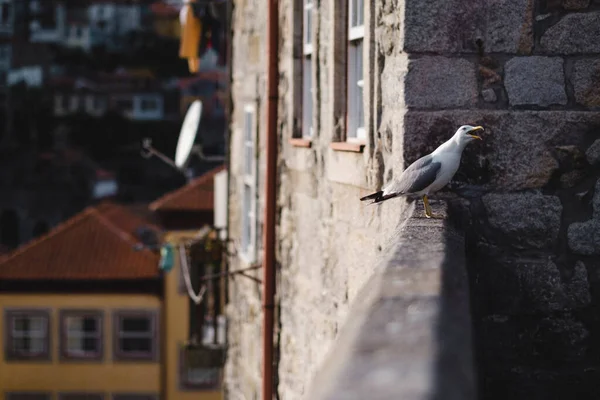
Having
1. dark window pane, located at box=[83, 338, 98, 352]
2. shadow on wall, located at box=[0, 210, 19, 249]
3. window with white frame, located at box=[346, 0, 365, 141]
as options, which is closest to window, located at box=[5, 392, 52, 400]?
dark window pane, located at box=[83, 338, 98, 352]

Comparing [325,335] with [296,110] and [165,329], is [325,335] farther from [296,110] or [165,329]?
[165,329]

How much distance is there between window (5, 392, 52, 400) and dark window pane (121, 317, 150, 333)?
2237 millimetres

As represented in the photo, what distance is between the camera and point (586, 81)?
14.8 feet

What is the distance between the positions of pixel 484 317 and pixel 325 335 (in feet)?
5.81

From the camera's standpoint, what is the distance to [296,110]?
7.42m

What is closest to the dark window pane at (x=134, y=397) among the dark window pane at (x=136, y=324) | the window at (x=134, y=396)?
the window at (x=134, y=396)

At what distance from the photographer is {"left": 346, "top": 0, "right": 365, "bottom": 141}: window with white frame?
5.68 m

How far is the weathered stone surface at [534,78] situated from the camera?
4.48 metres

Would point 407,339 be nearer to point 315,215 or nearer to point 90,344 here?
point 315,215

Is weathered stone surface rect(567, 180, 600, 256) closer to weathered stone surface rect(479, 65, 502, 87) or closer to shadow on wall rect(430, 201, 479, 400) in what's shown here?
weathered stone surface rect(479, 65, 502, 87)

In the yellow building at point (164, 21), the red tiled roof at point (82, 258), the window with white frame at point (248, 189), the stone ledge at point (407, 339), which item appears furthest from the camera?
the yellow building at point (164, 21)

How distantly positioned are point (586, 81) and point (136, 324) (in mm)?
20854

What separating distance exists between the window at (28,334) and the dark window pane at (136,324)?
1541 millimetres

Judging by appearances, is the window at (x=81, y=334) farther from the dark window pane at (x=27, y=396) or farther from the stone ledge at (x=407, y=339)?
the stone ledge at (x=407, y=339)
